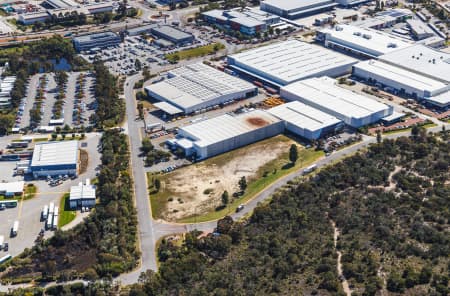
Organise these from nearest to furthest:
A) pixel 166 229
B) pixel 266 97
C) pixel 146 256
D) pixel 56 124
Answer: pixel 146 256 → pixel 166 229 → pixel 56 124 → pixel 266 97

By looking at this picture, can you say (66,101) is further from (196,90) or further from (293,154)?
(293,154)

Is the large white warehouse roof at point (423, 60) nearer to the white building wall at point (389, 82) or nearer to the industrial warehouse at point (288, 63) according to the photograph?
the white building wall at point (389, 82)

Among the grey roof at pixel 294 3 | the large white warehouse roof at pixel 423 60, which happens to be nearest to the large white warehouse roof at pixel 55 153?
the large white warehouse roof at pixel 423 60

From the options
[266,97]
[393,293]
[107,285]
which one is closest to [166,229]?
[107,285]

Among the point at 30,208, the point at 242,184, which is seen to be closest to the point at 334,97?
the point at 242,184

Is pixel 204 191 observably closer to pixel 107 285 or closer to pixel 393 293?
pixel 107 285

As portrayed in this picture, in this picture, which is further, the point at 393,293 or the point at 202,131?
the point at 202,131

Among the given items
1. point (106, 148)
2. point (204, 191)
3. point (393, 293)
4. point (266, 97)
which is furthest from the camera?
point (266, 97)
